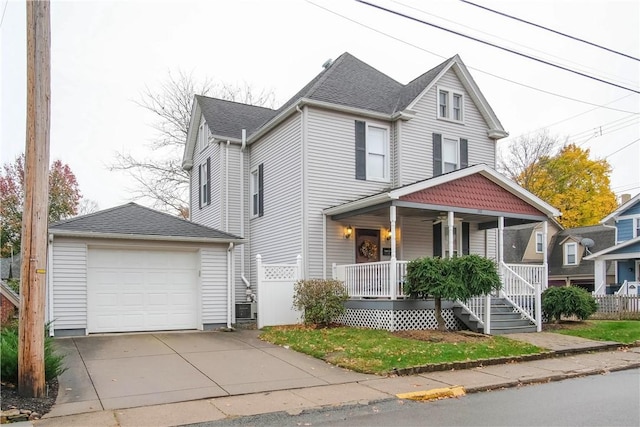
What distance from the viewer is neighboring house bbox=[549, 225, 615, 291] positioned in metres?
34.3

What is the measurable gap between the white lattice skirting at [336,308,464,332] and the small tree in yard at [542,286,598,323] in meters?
3.26

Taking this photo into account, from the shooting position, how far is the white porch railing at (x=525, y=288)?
14.3 m

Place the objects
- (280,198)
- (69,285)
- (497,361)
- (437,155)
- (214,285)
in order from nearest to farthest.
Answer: (497,361) < (69,285) < (214,285) < (280,198) < (437,155)

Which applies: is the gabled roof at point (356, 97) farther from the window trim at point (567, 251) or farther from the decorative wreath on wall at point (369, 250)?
the window trim at point (567, 251)

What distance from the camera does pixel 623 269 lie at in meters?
28.8

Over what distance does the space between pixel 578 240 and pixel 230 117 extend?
26.6m

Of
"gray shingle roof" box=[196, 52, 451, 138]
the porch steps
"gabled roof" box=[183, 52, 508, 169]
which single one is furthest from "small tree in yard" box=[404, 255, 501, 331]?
"gray shingle roof" box=[196, 52, 451, 138]

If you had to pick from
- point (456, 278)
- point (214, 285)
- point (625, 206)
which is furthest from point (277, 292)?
point (625, 206)

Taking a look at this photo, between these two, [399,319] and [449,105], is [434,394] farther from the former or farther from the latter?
[449,105]

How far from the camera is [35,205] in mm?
6961

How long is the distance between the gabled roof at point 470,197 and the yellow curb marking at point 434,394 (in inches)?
243

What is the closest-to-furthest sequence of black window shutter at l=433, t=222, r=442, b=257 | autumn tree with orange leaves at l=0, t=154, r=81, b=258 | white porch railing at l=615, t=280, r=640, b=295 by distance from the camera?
black window shutter at l=433, t=222, r=442, b=257 < white porch railing at l=615, t=280, r=640, b=295 < autumn tree with orange leaves at l=0, t=154, r=81, b=258

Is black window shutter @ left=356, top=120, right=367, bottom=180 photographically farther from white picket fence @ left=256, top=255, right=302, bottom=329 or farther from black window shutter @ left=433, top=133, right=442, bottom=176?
white picket fence @ left=256, top=255, right=302, bottom=329

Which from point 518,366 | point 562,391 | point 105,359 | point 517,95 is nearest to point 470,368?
point 518,366
